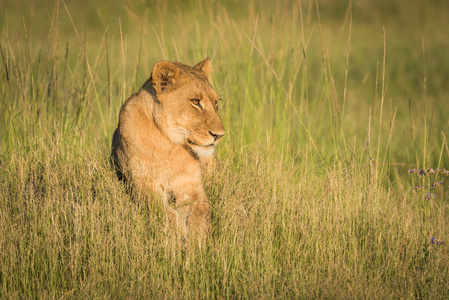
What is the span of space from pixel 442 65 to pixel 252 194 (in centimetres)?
960

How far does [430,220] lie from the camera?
11.9 ft

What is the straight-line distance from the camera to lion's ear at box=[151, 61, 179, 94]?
3.45 m

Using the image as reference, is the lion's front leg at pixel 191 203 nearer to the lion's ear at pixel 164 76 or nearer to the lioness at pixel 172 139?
the lioness at pixel 172 139

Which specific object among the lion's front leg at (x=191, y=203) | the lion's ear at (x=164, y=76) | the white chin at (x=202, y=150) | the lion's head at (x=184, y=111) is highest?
the lion's ear at (x=164, y=76)

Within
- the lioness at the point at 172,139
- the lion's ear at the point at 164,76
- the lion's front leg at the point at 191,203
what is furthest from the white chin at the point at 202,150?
the lion's ear at the point at 164,76

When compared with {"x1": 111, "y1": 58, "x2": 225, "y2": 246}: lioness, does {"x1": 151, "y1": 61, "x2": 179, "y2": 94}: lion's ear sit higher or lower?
higher

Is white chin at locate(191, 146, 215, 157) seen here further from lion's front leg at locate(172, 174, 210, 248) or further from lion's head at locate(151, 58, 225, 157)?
lion's front leg at locate(172, 174, 210, 248)

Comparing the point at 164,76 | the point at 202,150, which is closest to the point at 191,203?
the point at 202,150

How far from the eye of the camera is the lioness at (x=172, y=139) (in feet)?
11.4

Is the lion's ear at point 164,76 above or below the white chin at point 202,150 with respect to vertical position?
above

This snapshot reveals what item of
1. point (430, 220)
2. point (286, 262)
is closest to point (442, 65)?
point (430, 220)

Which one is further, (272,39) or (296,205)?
(272,39)

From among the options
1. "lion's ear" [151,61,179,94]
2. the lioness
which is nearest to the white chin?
the lioness

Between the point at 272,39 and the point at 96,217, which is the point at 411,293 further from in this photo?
the point at 272,39
